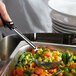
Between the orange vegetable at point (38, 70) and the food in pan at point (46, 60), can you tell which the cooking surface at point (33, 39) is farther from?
the orange vegetable at point (38, 70)

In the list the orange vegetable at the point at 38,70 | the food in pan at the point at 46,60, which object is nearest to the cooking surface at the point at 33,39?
the food in pan at the point at 46,60

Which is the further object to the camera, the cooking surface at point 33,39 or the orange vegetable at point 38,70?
the cooking surface at point 33,39

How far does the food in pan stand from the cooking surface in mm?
72

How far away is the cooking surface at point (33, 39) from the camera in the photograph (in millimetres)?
1248

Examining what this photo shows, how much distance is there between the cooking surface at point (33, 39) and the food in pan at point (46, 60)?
72mm

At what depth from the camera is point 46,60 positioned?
1.13 metres

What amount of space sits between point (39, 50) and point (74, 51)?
221 mm

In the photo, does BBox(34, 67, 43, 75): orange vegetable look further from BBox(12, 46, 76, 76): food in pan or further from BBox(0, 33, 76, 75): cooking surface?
BBox(0, 33, 76, 75): cooking surface

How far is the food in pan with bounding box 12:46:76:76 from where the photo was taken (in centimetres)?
107

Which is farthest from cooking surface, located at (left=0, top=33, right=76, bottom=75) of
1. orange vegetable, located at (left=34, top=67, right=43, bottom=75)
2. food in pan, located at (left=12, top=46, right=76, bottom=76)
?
orange vegetable, located at (left=34, top=67, right=43, bottom=75)

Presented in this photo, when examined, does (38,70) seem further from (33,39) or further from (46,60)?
(33,39)

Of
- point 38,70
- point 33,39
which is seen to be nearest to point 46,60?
point 38,70

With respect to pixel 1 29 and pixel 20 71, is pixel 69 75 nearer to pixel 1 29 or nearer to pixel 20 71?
pixel 20 71

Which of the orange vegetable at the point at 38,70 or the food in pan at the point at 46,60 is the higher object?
the orange vegetable at the point at 38,70
